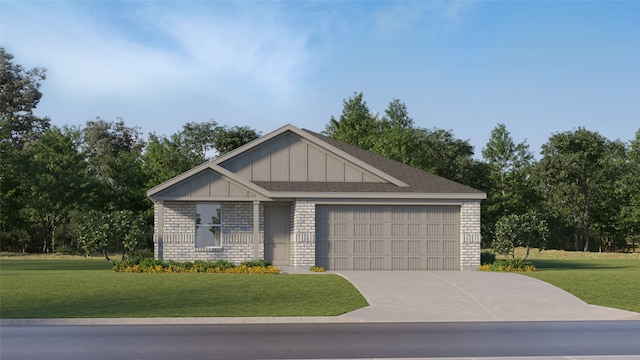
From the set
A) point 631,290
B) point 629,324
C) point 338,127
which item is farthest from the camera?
point 338,127

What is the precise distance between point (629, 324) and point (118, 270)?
62.4ft

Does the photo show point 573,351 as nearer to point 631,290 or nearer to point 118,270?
point 631,290

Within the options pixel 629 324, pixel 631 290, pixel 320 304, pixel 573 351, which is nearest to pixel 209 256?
pixel 320 304

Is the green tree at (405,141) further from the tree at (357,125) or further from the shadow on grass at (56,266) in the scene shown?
the shadow on grass at (56,266)

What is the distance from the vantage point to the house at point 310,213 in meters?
30.2

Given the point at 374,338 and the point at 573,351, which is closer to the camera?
the point at 573,351

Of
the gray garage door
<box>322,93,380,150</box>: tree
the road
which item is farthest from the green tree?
the road

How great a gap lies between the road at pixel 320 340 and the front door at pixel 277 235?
601 inches

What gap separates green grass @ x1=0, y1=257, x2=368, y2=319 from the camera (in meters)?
18.2

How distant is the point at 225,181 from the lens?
3014 cm

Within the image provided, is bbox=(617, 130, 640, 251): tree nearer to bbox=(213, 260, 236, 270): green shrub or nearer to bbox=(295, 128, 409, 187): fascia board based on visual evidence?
bbox=(295, 128, 409, 187): fascia board

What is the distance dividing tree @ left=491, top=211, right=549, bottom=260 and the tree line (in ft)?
60.7

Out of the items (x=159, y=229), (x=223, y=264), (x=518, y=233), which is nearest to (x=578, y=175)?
(x=518, y=233)

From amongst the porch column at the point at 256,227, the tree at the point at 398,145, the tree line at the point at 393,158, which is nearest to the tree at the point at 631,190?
the tree line at the point at 393,158
